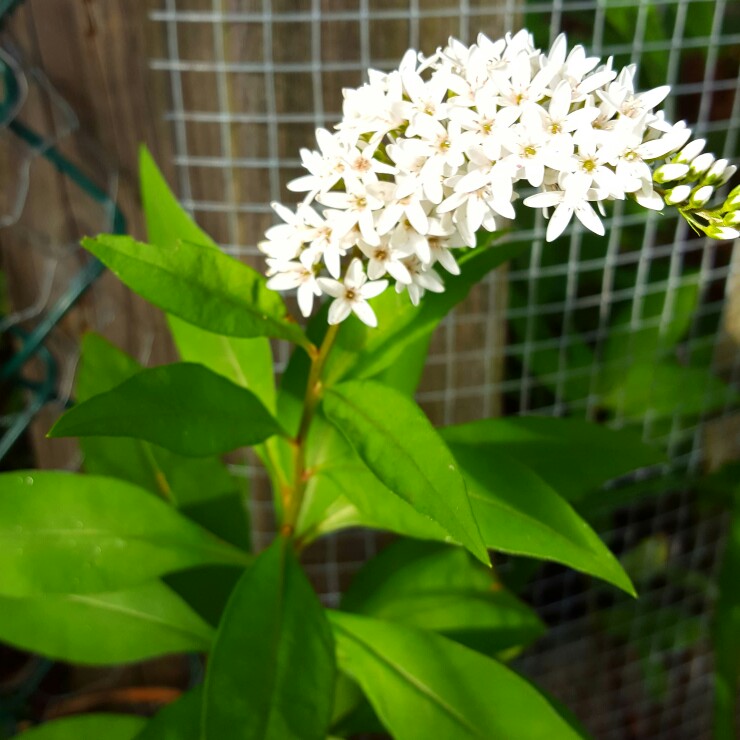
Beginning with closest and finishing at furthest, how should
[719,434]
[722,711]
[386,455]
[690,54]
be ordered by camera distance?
[386,455]
[722,711]
[690,54]
[719,434]

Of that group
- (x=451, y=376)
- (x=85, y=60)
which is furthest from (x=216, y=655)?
(x=85, y=60)

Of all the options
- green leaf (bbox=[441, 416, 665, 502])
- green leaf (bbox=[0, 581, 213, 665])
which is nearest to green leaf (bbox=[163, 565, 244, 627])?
green leaf (bbox=[0, 581, 213, 665])

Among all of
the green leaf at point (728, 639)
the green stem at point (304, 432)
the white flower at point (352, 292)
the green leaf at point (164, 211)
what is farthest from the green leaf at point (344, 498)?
the green leaf at point (728, 639)

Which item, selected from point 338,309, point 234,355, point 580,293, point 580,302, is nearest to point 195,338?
point 234,355

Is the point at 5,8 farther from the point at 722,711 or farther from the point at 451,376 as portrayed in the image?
the point at 722,711

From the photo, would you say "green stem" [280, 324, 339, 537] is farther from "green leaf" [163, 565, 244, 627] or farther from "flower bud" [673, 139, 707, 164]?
"flower bud" [673, 139, 707, 164]

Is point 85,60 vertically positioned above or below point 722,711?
above

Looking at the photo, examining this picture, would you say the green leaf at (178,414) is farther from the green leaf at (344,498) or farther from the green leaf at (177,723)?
the green leaf at (177,723)
